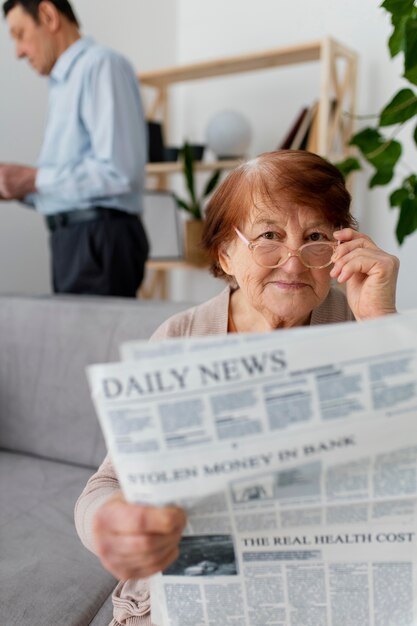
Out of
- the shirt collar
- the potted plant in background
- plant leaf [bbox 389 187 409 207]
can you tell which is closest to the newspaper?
plant leaf [bbox 389 187 409 207]

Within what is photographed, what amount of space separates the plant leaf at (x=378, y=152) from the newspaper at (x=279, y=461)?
797mm

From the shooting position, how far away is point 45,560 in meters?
1.07

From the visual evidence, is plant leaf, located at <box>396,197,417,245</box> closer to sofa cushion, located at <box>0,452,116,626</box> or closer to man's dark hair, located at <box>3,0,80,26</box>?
sofa cushion, located at <box>0,452,116,626</box>

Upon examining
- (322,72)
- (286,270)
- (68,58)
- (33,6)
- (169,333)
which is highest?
(33,6)

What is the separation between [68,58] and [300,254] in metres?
1.32

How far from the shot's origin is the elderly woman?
0.69 meters

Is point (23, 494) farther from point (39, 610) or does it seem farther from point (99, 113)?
point (99, 113)

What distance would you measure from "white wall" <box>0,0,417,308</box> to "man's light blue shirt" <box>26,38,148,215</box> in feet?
2.28

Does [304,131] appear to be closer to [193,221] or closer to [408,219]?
[193,221]

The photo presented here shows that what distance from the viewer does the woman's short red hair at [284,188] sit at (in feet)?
2.37

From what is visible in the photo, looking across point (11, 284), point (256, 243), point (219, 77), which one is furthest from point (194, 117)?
point (256, 243)

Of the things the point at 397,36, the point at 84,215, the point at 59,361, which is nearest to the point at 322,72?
the point at 84,215

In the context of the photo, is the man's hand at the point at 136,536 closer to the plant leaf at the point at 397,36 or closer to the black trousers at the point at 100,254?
the plant leaf at the point at 397,36

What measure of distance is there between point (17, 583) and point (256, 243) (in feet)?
2.49
